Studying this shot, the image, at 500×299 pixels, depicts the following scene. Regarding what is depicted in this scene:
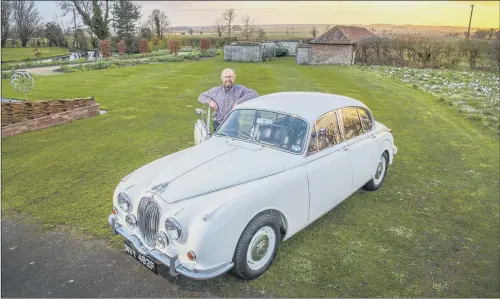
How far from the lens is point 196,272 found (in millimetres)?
3277

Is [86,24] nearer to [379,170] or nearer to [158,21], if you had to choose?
[158,21]

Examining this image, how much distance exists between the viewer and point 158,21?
53.0 metres

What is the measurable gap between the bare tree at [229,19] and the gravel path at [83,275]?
4878cm

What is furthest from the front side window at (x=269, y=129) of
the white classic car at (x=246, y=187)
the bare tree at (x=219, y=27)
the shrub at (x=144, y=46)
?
the bare tree at (x=219, y=27)

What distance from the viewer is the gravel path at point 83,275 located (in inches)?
143

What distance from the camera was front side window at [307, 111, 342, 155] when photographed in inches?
175

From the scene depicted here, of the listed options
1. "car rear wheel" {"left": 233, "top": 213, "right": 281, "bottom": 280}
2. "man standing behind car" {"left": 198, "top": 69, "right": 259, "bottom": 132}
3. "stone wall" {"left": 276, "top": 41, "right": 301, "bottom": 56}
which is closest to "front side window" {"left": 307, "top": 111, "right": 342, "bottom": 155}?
"car rear wheel" {"left": 233, "top": 213, "right": 281, "bottom": 280}

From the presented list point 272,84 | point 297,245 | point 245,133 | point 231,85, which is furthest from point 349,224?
point 272,84

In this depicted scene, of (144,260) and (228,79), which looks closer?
(144,260)

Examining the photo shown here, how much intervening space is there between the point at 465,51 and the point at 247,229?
30.8 meters

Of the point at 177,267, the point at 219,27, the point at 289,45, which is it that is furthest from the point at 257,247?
the point at 219,27

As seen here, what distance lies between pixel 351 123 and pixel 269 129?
148cm

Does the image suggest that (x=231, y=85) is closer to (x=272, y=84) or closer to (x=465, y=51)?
(x=272, y=84)

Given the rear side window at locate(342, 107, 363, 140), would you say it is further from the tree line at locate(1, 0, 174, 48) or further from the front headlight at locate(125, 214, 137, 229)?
the tree line at locate(1, 0, 174, 48)
